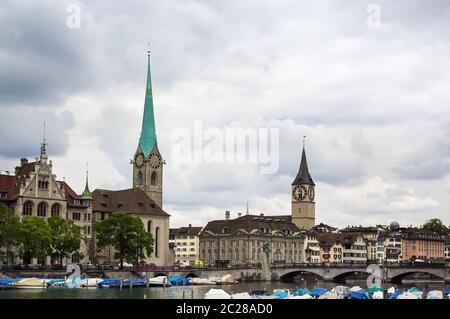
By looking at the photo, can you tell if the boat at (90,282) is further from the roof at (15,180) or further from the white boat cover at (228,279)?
the white boat cover at (228,279)

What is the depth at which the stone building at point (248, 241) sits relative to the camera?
15975 centimetres

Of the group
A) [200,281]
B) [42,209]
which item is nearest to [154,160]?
[42,209]

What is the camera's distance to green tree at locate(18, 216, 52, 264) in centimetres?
9612

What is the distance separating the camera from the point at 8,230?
313ft

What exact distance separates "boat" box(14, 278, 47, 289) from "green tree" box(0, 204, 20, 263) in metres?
10.2

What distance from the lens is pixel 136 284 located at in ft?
325

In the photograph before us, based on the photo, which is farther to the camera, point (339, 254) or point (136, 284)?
point (339, 254)

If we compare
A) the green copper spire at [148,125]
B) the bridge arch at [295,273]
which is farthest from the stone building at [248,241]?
the green copper spire at [148,125]

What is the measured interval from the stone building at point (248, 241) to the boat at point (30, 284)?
73797 mm

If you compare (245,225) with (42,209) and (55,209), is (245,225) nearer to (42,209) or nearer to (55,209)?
(55,209)

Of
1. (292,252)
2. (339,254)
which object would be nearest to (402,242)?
(339,254)

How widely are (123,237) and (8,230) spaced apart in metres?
19.6
